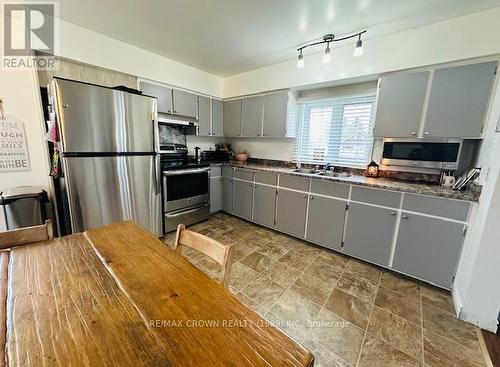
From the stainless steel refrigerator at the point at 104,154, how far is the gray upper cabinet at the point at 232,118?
63.4 inches

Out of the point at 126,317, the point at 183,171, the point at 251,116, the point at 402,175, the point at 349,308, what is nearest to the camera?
the point at 126,317

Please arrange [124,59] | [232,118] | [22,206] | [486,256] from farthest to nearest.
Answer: [232,118] → [124,59] → [22,206] → [486,256]

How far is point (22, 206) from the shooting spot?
204 centimetres

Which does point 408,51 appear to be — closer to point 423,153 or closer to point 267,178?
point 423,153

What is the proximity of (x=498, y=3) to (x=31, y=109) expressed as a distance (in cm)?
450

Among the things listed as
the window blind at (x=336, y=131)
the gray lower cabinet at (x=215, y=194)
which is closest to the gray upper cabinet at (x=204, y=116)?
the gray lower cabinet at (x=215, y=194)

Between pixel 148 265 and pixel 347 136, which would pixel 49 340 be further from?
pixel 347 136

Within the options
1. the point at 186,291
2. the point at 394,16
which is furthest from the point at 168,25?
the point at 186,291

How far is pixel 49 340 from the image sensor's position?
1.86ft

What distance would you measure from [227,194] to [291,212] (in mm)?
1294

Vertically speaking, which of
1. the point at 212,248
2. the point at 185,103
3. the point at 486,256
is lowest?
the point at 486,256

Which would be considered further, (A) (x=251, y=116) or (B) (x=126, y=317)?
(A) (x=251, y=116)

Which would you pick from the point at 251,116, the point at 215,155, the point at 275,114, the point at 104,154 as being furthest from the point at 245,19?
the point at 215,155

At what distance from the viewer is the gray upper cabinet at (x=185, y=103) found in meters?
3.24
